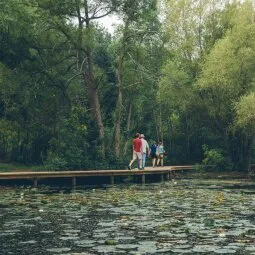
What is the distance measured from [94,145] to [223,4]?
1772cm

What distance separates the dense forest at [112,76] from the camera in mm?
32094

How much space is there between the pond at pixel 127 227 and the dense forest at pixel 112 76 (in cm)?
1675

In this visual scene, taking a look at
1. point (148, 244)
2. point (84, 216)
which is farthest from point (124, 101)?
point (148, 244)

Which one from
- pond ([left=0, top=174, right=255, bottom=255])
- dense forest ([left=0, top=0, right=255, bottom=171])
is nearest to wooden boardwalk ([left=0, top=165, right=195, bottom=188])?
dense forest ([left=0, top=0, right=255, bottom=171])

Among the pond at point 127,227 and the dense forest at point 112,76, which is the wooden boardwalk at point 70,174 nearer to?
the dense forest at point 112,76

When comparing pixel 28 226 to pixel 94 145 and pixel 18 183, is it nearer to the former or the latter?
pixel 18 183

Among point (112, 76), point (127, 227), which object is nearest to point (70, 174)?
point (127, 227)

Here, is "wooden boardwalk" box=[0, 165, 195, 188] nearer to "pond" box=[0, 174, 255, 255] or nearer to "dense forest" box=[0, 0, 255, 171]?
"dense forest" box=[0, 0, 255, 171]

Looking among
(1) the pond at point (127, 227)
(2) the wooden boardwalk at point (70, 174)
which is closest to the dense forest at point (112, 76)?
(2) the wooden boardwalk at point (70, 174)

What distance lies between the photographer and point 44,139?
4316cm

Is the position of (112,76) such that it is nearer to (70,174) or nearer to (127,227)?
(70,174)

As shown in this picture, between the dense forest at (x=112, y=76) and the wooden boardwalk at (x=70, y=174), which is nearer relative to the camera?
the wooden boardwalk at (x=70, y=174)

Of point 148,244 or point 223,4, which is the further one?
point 223,4

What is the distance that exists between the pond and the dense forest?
16.7m
